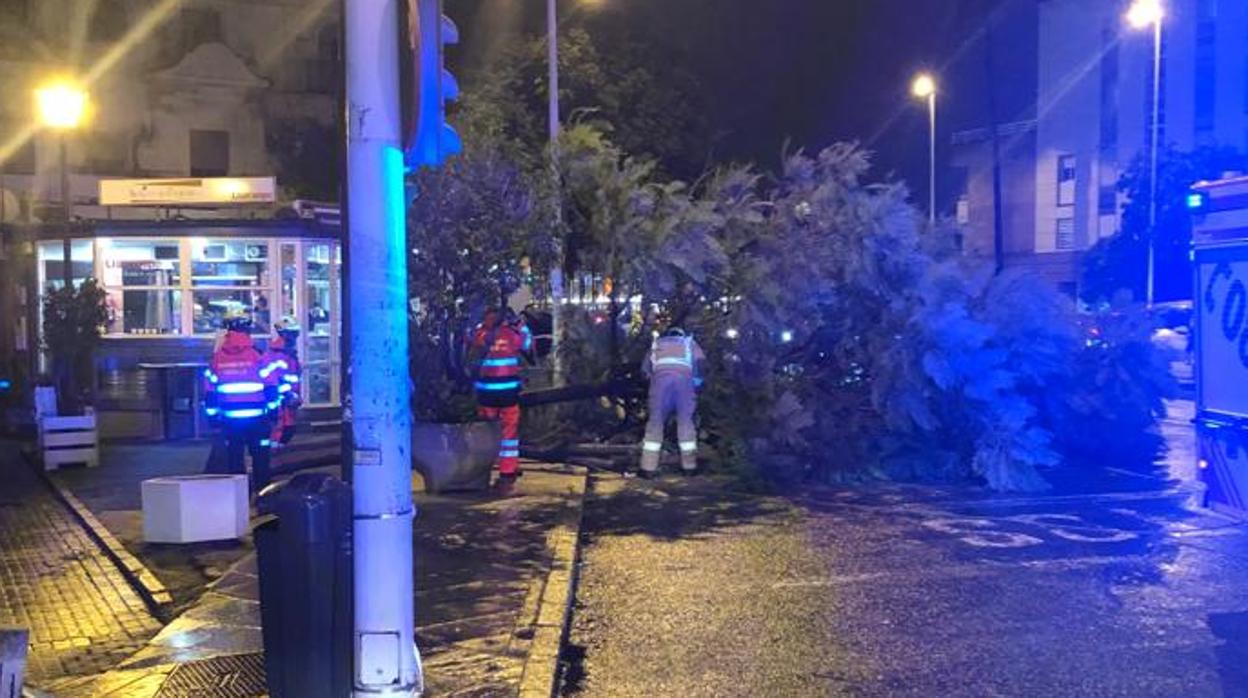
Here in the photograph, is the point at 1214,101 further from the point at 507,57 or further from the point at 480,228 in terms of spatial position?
the point at 480,228

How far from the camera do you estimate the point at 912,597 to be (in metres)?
7.40

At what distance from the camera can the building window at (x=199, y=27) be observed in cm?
3378

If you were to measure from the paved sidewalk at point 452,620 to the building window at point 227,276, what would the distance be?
361 inches

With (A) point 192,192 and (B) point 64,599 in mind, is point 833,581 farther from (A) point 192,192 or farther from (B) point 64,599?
(A) point 192,192

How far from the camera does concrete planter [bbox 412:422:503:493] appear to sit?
10695 mm

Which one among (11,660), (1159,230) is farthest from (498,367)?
(1159,230)

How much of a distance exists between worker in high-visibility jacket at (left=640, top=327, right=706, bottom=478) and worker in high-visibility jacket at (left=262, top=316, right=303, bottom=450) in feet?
13.4

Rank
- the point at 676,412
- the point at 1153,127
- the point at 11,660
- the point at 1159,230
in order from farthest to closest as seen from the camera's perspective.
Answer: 1. the point at 1159,230
2. the point at 1153,127
3. the point at 676,412
4. the point at 11,660

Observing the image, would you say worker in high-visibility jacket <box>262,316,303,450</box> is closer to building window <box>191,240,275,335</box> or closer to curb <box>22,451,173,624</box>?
building window <box>191,240,275,335</box>

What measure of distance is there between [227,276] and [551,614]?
12772 mm

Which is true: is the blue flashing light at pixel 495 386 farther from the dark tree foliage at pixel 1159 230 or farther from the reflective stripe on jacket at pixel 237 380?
the dark tree foliage at pixel 1159 230

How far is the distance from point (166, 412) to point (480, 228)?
7.35 meters

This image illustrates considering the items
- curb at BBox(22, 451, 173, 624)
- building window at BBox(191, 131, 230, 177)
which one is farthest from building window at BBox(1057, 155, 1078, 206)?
curb at BBox(22, 451, 173, 624)

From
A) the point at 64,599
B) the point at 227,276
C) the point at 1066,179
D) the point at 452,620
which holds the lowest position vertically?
the point at 64,599
